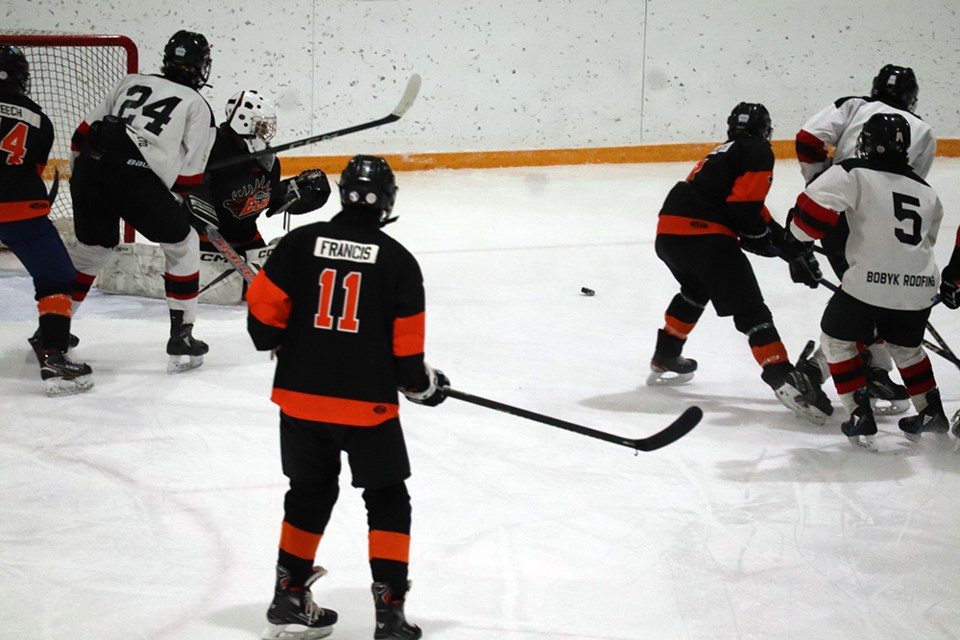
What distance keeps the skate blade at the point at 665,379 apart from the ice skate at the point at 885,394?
2.01ft

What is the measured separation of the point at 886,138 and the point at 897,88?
93cm

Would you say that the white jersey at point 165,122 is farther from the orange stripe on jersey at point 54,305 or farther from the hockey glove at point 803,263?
the hockey glove at point 803,263

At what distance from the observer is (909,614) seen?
2734 millimetres

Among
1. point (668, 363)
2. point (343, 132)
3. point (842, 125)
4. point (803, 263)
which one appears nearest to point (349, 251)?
point (343, 132)

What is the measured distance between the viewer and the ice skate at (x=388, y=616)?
244cm

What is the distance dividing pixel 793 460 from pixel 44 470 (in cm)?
212

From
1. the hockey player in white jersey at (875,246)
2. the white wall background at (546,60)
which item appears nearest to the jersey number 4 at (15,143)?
the hockey player in white jersey at (875,246)

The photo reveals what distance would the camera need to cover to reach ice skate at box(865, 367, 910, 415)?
4102 millimetres

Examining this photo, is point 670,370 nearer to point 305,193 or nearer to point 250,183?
point 305,193

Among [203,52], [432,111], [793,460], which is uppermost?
[203,52]

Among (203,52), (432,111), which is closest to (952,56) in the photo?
(432,111)

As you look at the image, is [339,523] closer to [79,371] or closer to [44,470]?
[44,470]

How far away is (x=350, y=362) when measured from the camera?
2.36 metres

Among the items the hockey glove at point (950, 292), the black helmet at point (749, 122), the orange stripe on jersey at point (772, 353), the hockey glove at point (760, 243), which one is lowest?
the orange stripe on jersey at point (772, 353)
